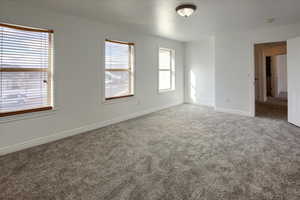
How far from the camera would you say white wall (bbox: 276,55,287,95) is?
899 centimetres

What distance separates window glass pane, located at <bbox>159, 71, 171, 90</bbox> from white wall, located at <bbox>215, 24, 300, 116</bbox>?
1695 millimetres

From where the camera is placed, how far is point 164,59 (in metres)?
6.29

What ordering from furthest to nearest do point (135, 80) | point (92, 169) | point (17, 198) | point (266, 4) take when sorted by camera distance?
point (135, 80) → point (266, 4) → point (92, 169) → point (17, 198)

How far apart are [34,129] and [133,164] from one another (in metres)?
1.97

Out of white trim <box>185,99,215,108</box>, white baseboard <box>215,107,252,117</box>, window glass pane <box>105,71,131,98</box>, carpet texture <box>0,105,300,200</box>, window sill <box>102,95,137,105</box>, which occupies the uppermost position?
window glass pane <box>105,71,131,98</box>

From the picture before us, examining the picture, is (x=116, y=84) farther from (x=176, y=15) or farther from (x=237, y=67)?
(x=237, y=67)

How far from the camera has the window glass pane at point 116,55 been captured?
4309 mm

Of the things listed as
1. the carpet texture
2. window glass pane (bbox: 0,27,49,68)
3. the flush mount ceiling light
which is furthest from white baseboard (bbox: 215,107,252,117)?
window glass pane (bbox: 0,27,49,68)

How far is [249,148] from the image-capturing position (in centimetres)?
288

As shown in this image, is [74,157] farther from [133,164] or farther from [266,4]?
[266,4]

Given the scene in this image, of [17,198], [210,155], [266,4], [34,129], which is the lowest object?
[17,198]

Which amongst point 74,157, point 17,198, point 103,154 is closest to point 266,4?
point 103,154

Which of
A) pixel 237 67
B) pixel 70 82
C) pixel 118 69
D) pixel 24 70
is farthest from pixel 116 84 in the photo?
pixel 237 67

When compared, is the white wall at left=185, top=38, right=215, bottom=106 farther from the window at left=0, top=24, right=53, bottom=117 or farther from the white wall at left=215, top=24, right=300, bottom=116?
the window at left=0, top=24, right=53, bottom=117
